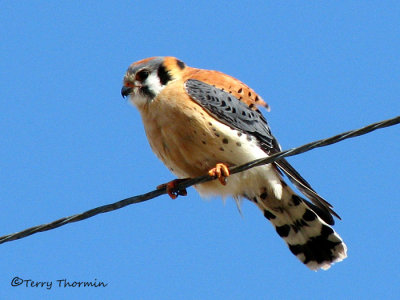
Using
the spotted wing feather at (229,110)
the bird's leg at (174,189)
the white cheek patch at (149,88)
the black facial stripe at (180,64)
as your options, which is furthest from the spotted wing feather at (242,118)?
the bird's leg at (174,189)

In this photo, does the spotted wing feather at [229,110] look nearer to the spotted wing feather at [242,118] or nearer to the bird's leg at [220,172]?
the spotted wing feather at [242,118]

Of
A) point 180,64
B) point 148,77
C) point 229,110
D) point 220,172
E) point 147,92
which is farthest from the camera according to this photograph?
point 180,64

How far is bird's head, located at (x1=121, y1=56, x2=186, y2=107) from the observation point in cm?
559

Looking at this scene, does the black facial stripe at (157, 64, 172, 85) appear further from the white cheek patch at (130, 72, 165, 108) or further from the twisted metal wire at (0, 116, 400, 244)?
the twisted metal wire at (0, 116, 400, 244)

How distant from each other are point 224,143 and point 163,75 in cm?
94

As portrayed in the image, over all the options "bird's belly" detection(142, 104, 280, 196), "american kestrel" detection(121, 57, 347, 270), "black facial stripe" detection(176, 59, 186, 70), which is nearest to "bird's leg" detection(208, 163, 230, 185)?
"american kestrel" detection(121, 57, 347, 270)

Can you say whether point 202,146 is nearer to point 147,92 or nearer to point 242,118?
point 242,118

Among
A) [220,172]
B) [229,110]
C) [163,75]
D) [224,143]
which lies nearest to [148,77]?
[163,75]

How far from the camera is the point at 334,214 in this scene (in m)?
5.55

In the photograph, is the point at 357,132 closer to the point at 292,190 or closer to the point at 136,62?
the point at 292,190

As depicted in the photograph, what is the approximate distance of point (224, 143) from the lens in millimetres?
5191

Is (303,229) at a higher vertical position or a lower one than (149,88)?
lower

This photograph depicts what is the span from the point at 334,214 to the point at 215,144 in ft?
3.83

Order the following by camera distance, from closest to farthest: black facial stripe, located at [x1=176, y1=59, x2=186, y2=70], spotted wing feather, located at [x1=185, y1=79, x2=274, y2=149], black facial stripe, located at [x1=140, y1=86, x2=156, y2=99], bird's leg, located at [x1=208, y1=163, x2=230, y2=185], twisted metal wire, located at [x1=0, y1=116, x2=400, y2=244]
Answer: twisted metal wire, located at [x1=0, y1=116, x2=400, y2=244]
bird's leg, located at [x1=208, y1=163, x2=230, y2=185]
spotted wing feather, located at [x1=185, y1=79, x2=274, y2=149]
black facial stripe, located at [x1=140, y1=86, x2=156, y2=99]
black facial stripe, located at [x1=176, y1=59, x2=186, y2=70]
